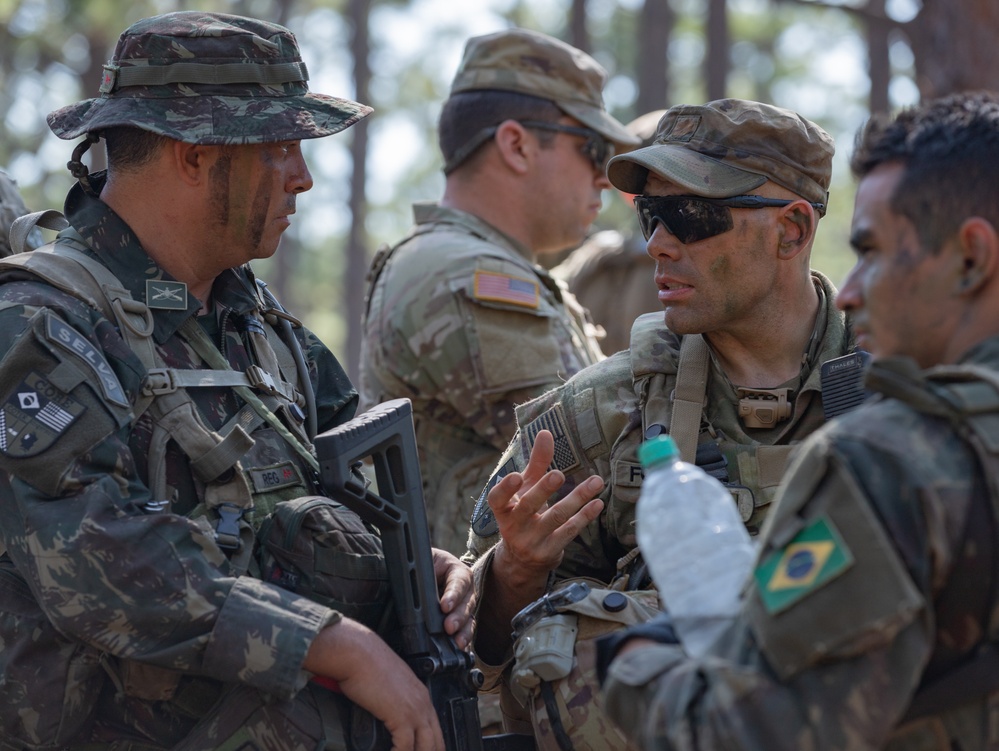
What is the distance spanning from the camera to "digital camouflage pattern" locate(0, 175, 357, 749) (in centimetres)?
302

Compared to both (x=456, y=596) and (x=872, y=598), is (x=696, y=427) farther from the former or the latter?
(x=872, y=598)

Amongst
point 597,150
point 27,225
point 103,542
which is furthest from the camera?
Result: point 597,150

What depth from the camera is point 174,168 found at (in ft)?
11.7

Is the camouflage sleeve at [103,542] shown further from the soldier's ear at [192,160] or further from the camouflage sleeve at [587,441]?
the camouflage sleeve at [587,441]

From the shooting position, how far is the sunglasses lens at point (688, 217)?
385 centimetres

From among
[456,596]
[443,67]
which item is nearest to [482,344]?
[456,596]

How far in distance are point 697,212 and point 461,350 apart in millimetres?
1628

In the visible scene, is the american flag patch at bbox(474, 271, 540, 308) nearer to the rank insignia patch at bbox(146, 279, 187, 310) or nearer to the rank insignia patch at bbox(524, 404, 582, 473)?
the rank insignia patch at bbox(524, 404, 582, 473)

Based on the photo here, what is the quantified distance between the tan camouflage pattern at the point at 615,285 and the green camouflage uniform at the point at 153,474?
4889 mm

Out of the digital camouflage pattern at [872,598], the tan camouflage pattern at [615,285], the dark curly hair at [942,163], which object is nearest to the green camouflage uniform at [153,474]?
the digital camouflage pattern at [872,598]

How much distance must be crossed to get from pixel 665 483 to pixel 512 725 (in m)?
1.75

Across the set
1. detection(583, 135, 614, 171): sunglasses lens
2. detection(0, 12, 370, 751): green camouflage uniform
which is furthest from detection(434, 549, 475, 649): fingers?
detection(583, 135, 614, 171): sunglasses lens

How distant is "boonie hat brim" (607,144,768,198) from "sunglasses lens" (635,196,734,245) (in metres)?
0.05

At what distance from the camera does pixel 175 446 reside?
10.9ft
